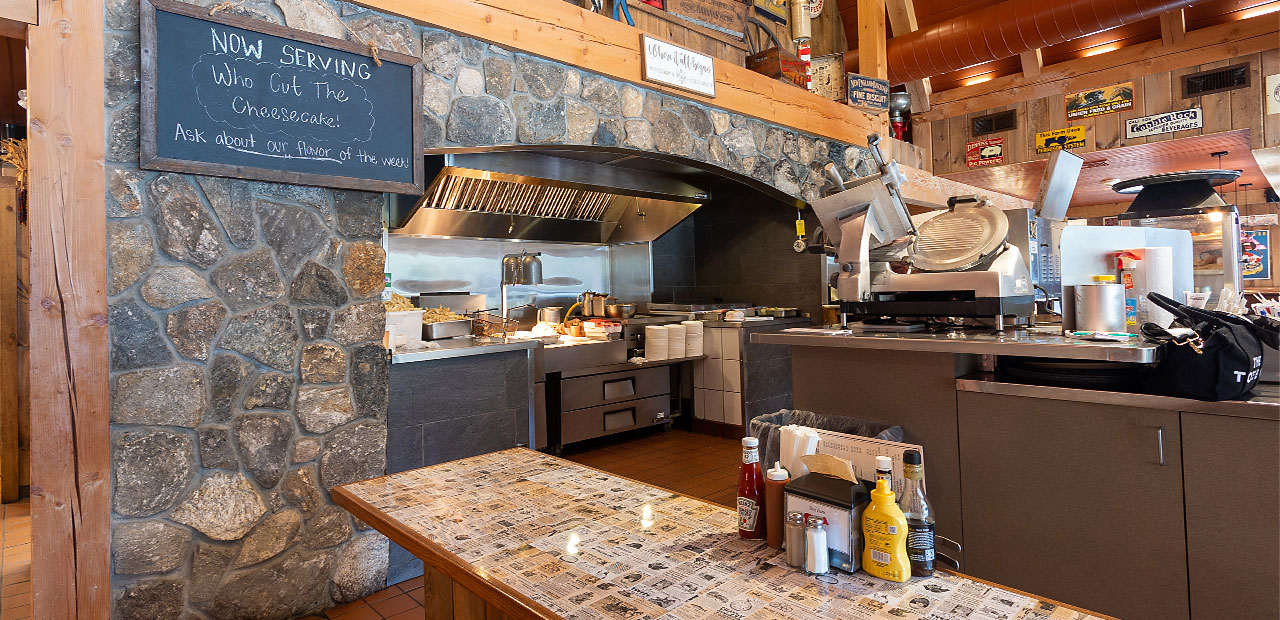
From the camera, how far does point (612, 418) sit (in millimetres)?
5383

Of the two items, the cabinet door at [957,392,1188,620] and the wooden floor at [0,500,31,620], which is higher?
the cabinet door at [957,392,1188,620]

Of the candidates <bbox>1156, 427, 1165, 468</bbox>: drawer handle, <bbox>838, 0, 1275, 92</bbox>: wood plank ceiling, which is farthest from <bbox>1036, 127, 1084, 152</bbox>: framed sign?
<bbox>1156, 427, 1165, 468</bbox>: drawer handle

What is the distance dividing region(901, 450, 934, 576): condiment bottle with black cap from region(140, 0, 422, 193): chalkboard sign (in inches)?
101

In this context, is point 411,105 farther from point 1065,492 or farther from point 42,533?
point 1065,492

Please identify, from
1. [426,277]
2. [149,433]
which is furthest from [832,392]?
[426,277]

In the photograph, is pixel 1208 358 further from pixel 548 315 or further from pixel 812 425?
pixel 548 315

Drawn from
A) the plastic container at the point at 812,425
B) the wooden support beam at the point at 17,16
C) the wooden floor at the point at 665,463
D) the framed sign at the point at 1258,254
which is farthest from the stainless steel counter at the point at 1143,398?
the framed sign at the point at 1258,254

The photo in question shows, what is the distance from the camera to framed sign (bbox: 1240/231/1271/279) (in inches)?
310

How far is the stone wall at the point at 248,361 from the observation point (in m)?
2.39

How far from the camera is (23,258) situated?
14.4 feet

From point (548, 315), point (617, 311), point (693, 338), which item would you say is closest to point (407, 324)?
point (548, 315)

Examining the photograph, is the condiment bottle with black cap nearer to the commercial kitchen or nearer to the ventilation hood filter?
the commercial kitchen

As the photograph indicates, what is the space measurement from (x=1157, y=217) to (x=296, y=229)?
4.99m

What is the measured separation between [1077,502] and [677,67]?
11.1ft
